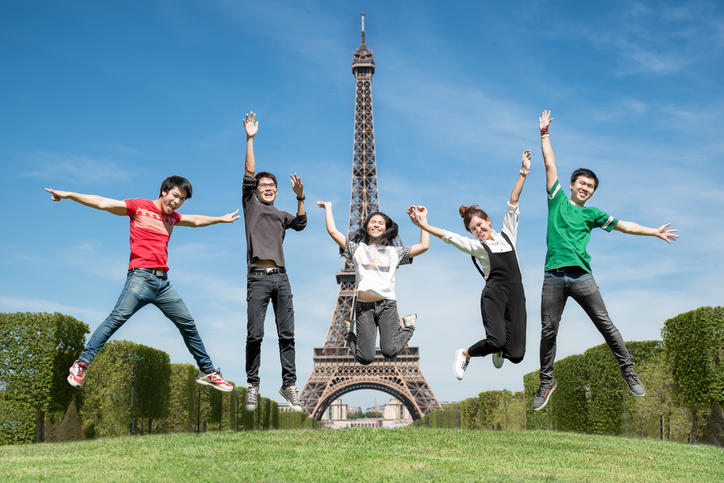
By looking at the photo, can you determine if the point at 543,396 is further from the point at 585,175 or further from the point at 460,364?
the point at 585,175

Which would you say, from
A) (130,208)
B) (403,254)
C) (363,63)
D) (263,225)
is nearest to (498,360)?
(403,254)

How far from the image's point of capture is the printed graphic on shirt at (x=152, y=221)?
7602 millimetres

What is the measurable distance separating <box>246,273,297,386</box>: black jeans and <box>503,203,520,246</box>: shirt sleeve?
2759 millimetres

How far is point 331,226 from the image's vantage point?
8.18 m

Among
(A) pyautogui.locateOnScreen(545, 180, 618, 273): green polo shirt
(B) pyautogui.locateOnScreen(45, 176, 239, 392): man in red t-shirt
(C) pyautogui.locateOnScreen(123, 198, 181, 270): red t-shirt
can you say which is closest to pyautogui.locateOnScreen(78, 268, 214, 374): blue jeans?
(B) pyautogui.locateOnScreen(45, 176, 239, 392): man in red t-shirt

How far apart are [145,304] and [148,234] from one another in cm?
83

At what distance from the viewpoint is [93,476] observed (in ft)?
21.0

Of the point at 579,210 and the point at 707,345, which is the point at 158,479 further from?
the point at 707,345

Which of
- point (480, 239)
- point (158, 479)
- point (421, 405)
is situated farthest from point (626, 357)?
point (421, 405)

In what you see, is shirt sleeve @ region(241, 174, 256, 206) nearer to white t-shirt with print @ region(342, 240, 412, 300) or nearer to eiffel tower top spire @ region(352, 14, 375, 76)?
white t-shirt with print @ region(342, 240, 412, 300)

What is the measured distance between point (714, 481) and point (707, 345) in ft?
51.4

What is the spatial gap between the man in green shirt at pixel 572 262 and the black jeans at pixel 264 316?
9.95ft

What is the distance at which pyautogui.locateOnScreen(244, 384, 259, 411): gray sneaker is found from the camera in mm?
7777

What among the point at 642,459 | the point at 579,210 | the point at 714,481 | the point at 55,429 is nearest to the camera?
the point at 714,481
